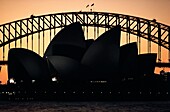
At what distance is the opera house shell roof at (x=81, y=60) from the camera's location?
81.4 m

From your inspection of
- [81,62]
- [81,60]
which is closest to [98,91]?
[81,62]

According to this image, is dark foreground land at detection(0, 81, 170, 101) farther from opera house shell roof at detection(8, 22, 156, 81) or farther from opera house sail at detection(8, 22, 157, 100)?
opera house shell roof at detection(8, 22, 156, 81)

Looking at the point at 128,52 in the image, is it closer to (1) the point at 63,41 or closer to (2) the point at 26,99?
(1) the point at 63,41

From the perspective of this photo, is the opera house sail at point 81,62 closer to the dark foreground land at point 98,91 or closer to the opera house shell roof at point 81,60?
the opera house shell roof at point 81,60

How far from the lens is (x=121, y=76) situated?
8538 centimetres

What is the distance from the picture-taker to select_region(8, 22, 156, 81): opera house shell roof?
8144cm

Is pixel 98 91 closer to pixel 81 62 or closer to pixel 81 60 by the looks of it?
pixel 81 62

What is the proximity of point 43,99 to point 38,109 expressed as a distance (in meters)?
20.1

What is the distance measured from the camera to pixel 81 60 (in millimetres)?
82312

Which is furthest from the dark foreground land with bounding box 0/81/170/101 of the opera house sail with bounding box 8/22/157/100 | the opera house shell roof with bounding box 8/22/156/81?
the opera house shell roof with bounding box 8/22/156/81

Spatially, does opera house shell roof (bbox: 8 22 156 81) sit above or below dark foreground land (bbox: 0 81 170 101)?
above

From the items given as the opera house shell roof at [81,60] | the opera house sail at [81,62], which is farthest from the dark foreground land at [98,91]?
the opera house shell roof at [81,60]

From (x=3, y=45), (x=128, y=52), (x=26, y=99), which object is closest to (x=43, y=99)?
(x=26, y=99)

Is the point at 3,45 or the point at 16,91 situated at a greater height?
the point at 3,45
